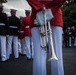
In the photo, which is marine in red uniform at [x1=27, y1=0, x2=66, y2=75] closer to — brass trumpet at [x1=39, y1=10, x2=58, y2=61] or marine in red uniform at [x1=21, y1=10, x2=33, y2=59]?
brass trumpet at [x1=39, y1=10, x2=58, y2=61]

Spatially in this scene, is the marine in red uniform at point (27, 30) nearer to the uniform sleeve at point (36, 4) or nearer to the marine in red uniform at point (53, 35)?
the marine in red uniform at point (53, 35)

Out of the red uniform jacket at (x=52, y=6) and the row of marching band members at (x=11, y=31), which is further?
the row of marching band members at (x=11, y=31)

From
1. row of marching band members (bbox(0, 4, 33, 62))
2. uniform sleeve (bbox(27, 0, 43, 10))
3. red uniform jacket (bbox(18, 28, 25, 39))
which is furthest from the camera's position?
red uniform jacket (bbox(18, 28, 25, 39))

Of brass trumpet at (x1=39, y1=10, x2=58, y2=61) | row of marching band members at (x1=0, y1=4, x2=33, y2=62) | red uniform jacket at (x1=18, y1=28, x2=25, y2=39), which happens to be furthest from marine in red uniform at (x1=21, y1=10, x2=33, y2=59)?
brass trumpet at (x1=39, y1=10, x2=58, y2=61)

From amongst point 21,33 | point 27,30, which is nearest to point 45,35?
point 27,30

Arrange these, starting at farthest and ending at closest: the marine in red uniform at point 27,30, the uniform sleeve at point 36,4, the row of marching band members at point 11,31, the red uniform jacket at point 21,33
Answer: the red uniform jacket at point 21,33 < the marine in red uniform at point 27,30 < the row of marching band members at point 11,31 < the uniform sleeve at point 36,4

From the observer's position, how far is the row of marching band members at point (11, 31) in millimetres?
10141

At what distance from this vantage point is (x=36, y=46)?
4352 mm

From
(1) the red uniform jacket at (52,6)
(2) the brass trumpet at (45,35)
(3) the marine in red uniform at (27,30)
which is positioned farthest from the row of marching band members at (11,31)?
(2) the brass trumpet at (45,35)

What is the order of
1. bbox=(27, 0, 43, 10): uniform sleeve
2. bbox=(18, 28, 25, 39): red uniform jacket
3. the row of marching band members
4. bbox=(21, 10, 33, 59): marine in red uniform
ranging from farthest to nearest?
bbox=(18, 28, 25, 39): red uniform jacket < bbox=(21, 10, 33, 59): marine in red uniform < the row of marching band members < bbox=(27, 0, 43, 10): uniform sleeve

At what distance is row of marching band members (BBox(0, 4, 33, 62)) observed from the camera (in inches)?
399

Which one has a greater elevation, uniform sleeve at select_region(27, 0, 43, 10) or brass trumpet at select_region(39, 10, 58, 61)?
uniform sleeve at select_region(27, 0, 43, 10)

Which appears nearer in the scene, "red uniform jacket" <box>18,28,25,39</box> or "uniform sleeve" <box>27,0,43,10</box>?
"uniform sleeve" <box>27,0,43,10</box>

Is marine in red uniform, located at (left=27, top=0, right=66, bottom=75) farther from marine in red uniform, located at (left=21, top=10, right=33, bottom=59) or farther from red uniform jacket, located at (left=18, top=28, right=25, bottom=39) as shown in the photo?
red uniform jacket, located at (left=18, top=28, right=25, bottom=39)
